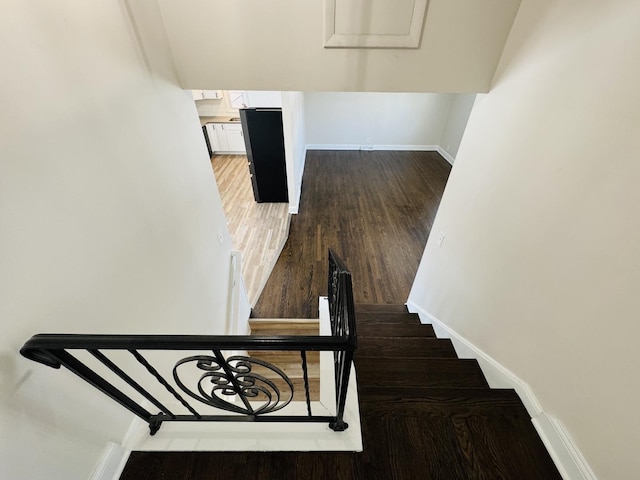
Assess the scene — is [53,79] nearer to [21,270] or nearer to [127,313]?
[21,270]

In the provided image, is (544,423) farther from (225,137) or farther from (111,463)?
(225,137)

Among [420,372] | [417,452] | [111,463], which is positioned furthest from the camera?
[420,372]


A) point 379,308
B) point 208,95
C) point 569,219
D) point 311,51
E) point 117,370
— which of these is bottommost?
point 379,308

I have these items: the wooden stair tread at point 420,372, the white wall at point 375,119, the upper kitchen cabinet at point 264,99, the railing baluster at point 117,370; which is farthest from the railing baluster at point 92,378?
the white wall at point 375,119

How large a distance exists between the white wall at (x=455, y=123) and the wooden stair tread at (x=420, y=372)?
5588 mm

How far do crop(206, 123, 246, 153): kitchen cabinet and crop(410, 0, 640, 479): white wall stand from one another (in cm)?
613

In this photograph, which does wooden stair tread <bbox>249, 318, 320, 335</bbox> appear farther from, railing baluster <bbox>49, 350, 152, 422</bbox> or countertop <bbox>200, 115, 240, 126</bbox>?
countertop <bbox>200, 115, 240, 126</bbox>

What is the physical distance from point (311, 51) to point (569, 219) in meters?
1.55

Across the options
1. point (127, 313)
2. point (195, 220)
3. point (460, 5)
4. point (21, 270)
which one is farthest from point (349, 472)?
point (460, 5)

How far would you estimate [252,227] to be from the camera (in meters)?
4.58

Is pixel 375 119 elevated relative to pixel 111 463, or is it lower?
lower

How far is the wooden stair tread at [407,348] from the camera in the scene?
2.07 meters

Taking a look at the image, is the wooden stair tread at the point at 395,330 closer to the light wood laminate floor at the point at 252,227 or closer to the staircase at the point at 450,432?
the staircase at the point at 450,432

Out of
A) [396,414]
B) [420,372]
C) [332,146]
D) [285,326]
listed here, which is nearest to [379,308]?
[285,326]
